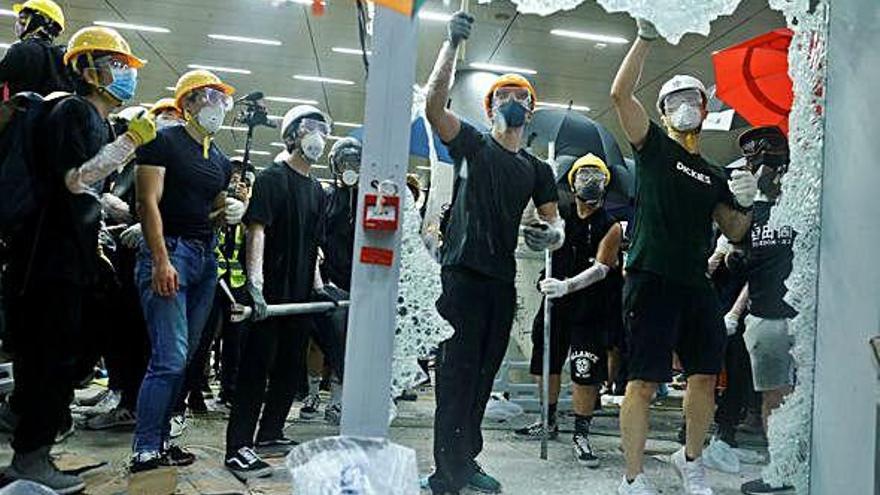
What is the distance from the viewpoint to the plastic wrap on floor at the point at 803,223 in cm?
242

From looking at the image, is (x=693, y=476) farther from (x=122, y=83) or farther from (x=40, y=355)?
(x=122, y=83)

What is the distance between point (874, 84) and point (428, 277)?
61.1 inches

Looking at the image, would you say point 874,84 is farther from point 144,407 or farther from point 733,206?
point 144,407

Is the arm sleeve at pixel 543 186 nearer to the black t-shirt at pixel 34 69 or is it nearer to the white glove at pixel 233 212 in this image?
the white glove at pixel 233 212

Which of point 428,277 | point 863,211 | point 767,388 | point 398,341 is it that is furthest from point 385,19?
point 767,388

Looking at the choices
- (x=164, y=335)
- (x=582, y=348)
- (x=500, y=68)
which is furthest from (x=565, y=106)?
(x=164, y=335)

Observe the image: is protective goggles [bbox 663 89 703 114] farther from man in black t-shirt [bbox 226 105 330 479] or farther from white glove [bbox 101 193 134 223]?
white glove [bbox 101 193 134 223]

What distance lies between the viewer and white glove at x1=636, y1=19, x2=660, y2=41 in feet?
7.41

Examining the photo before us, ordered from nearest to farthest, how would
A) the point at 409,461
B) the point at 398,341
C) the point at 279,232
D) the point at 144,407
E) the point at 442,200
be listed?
1. the point at 409,461
2. the point at 398,341
3. the point at 442,200
4. the point at 144,407
5. the point at 279,232

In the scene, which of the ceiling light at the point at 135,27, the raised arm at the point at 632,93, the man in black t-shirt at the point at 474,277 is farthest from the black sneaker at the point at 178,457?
the ceiling light at the point at 135,27

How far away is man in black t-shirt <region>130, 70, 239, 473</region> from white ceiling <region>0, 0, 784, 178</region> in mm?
1137

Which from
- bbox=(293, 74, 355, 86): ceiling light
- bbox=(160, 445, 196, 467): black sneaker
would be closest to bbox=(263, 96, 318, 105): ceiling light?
bbox=(293, 74, 355, 86): ceiling light

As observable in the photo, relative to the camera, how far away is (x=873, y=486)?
215 centimetres

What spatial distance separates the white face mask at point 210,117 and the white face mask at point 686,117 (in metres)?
1.85
